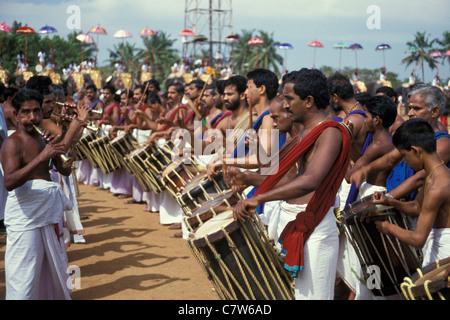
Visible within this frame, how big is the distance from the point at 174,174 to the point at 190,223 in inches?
116

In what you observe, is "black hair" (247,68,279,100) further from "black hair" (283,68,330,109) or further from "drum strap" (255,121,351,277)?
"drum strap" (255,121,351,277)

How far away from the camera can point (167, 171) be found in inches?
285

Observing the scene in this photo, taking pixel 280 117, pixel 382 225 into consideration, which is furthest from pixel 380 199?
pixel 280 117

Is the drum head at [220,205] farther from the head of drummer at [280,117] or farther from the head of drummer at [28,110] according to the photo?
the head of drummer at [28,110]

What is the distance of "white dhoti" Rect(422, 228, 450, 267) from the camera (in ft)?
11.8

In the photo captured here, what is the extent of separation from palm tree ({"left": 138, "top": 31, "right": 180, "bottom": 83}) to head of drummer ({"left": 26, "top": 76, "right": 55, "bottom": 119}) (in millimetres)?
47597

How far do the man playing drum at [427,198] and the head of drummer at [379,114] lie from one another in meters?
1.04

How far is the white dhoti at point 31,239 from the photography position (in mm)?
4371

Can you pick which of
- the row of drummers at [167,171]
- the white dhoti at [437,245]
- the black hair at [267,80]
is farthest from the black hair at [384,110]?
→ the row of drummers at [167,171]

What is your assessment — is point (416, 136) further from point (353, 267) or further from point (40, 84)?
point (40, 84)

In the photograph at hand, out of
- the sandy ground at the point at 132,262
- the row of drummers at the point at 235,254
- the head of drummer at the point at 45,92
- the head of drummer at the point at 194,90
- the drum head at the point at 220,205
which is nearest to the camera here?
the row of drummers at the point at 235,254

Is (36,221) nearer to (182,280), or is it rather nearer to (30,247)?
(30,247)

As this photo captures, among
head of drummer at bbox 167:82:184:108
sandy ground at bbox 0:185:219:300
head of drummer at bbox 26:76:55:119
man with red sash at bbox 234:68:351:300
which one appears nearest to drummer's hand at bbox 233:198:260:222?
man with red sash at bbox 234:68:351:300
